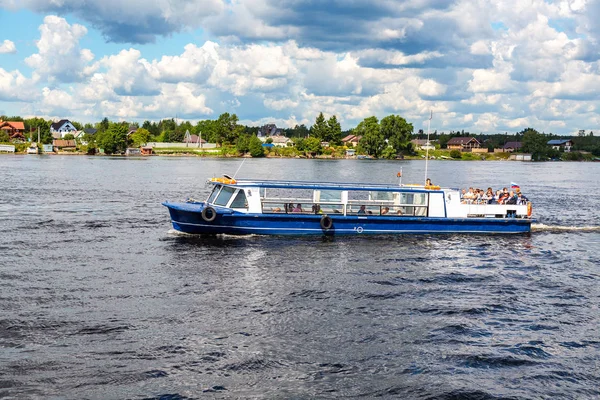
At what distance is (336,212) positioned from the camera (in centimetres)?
3916

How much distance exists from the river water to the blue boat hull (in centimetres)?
79

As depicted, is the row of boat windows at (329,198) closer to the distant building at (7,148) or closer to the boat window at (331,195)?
the boat window at (331,195)

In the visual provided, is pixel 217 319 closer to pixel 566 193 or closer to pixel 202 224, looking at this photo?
pixel 202 224

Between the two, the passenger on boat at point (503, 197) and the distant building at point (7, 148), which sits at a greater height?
the distant building at point (7, 148)

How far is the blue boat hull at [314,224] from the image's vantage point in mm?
35969

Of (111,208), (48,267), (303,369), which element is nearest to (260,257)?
(48,267)

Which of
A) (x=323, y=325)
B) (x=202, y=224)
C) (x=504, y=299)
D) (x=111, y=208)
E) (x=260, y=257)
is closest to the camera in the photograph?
(x=323, y=325)

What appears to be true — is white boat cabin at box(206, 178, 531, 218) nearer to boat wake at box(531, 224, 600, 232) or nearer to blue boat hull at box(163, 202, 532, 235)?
blue boat hull at box(163, 202, 532, 235)

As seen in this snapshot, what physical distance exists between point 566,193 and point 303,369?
233 ft

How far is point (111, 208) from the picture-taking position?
171 feet

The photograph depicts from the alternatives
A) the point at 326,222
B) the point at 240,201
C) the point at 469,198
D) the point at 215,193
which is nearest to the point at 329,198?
the point at 326,222

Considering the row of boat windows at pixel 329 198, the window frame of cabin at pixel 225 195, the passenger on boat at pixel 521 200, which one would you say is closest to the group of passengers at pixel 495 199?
the passenger on boat at pixel 521 200

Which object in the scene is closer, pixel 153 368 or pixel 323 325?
pixel 153 368

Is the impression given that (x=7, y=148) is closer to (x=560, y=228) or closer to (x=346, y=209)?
(x=346, y=209)
